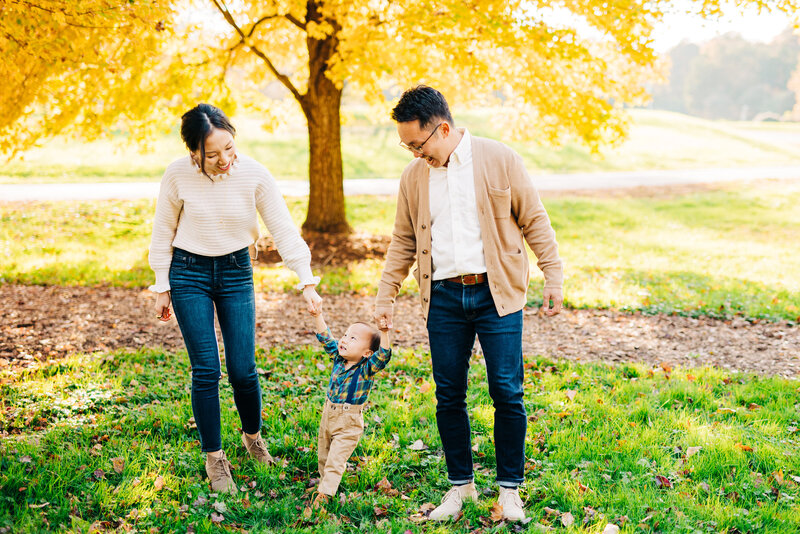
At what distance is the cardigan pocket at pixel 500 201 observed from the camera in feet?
10.4

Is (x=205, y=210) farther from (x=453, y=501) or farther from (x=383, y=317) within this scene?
(x=453, y=501)

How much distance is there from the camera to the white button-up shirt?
3.20 meters

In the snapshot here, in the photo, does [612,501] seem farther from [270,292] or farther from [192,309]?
[270,292]

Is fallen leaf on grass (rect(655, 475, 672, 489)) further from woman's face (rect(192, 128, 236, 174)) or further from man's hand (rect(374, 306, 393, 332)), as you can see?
woman's face (rect(192, 128, 236, 174))

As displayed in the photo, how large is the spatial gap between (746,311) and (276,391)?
571cm

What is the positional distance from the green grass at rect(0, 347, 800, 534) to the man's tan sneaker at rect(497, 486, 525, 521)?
0.41ft

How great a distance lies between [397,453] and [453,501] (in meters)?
0.77

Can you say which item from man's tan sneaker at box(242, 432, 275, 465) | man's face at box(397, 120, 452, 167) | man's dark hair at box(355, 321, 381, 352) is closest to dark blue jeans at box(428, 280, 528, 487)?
man's dark hair at box(355, 321, 381, 352)

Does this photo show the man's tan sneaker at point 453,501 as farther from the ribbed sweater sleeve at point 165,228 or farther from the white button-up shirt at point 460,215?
the ribbed sweater sleeve at point 165,228

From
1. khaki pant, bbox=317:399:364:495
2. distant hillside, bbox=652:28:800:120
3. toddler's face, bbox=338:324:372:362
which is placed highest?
distant hillside, bbox=652:28:800:120

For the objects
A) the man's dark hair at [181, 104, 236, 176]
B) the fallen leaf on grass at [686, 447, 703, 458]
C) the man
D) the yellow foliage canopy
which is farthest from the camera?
the yellow foliage canopy

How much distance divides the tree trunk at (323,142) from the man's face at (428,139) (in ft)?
23.5

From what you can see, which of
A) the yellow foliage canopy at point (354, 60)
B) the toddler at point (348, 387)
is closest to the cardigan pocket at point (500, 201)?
the toddler at point (348, 387)

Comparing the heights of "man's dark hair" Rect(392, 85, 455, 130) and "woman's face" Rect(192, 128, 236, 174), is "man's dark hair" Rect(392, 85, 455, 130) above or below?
above
